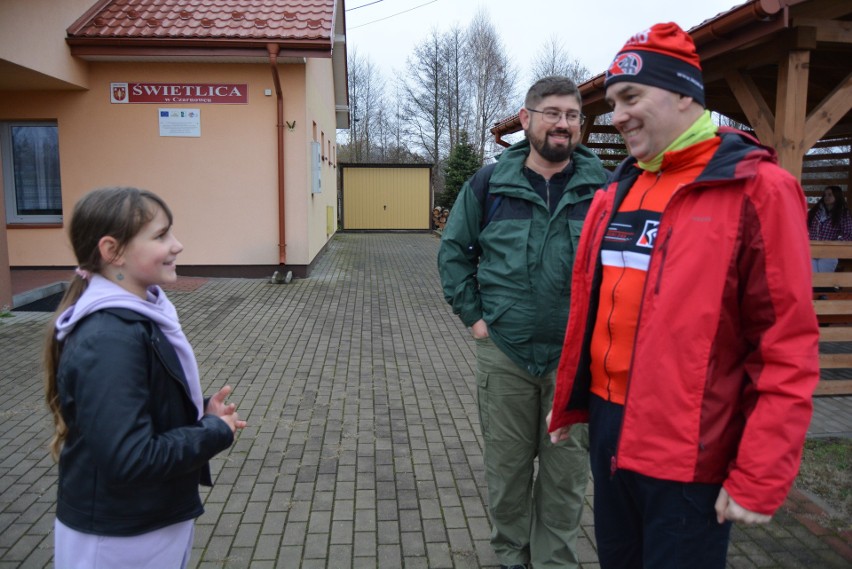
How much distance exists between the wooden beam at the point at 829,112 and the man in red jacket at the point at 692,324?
3.83 m

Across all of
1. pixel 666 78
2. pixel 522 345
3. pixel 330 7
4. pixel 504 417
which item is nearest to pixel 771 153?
pixel 666 78

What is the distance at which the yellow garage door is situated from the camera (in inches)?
971

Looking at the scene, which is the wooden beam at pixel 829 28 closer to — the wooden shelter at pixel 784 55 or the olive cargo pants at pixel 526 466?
the wooden shelter at pixel 784 55

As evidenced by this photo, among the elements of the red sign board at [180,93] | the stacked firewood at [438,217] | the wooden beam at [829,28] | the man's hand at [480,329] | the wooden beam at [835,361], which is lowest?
the wooden beam at [835,361]

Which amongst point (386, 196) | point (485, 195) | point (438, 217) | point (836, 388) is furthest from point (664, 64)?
point (438, 217)

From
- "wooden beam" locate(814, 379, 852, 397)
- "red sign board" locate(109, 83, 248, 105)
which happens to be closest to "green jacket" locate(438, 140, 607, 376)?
"wooden beam" locate(814, 379, 852, 397)

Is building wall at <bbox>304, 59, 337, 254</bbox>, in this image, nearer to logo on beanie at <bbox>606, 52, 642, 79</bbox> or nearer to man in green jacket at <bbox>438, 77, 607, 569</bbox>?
man in green jacket at <bbox>438, 77, 607, 569</bbox>

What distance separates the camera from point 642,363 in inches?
69.1

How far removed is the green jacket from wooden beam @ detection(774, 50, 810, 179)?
2952 millimetres

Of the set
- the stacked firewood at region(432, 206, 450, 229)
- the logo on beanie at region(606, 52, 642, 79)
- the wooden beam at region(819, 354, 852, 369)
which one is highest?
the logo on beanie at region(606, 52, 642, 79)

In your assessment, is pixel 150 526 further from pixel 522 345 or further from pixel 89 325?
pixel 522 345

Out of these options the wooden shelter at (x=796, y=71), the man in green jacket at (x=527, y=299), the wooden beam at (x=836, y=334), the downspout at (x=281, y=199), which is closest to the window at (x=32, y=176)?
the downspout at (x=281, y=199)

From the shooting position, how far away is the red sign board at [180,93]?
10.9m

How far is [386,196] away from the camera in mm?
24938
